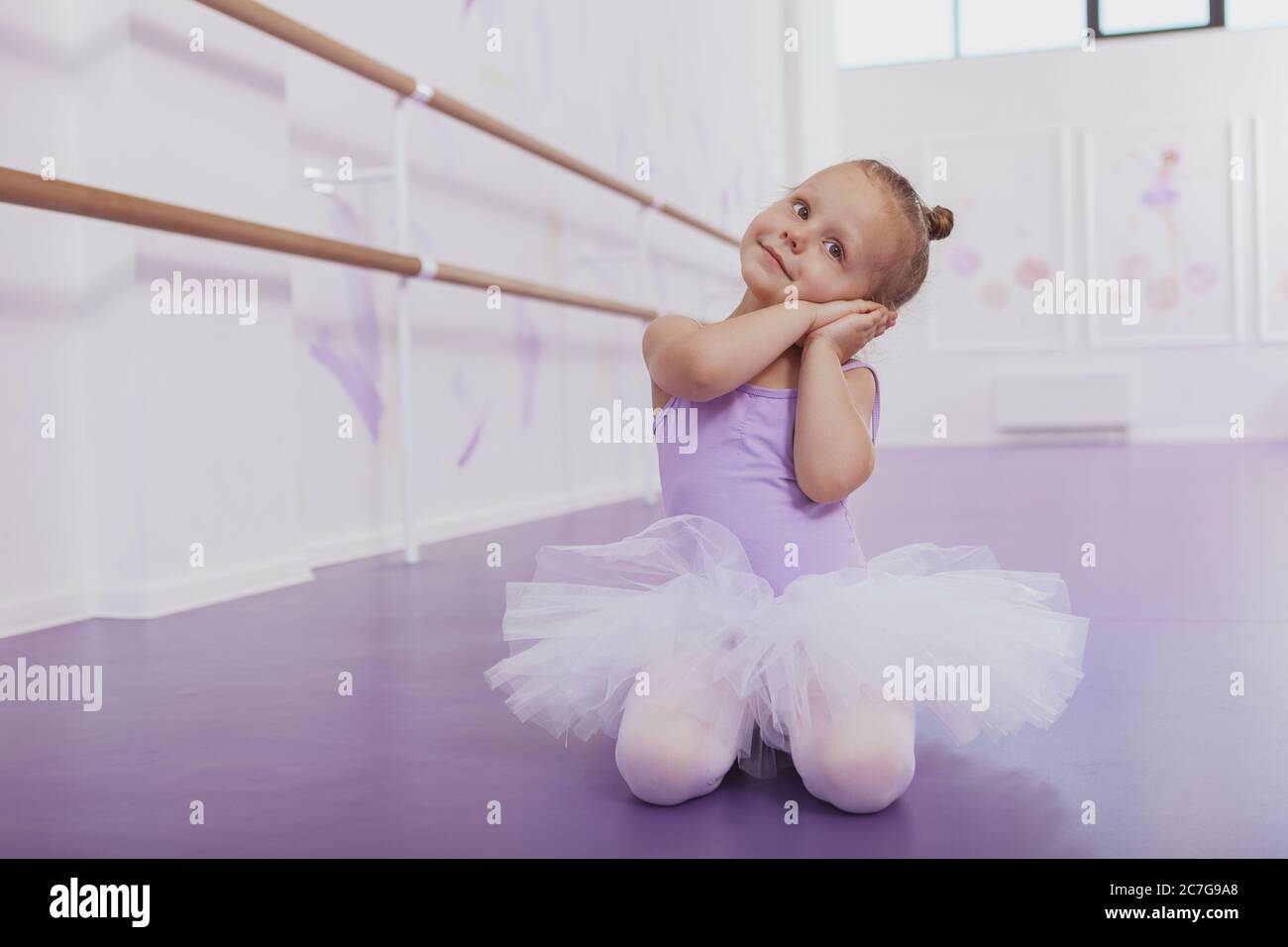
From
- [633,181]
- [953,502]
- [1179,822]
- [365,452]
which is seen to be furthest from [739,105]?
[1179,822]

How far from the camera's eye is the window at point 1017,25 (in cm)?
655

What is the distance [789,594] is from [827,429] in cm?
12

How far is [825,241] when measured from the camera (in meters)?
1.02

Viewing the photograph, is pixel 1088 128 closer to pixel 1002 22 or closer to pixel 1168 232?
pixel 1168 232

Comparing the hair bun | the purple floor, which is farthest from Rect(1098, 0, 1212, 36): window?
the hair bun

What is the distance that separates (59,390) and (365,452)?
75cm

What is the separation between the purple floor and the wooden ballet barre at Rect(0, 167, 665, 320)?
A: 0.46 metres

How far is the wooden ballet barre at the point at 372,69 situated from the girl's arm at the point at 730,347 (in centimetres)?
91

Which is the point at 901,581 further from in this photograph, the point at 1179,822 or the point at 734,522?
the point at 1179,822

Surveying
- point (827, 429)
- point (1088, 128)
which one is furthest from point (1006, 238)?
point (827, 429)

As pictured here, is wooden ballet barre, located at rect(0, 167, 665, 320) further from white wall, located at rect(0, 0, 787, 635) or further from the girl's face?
the girl's face

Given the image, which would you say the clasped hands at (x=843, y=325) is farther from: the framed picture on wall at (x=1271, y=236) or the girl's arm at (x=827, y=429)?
the framed picture on wall at (x=1271, y=236)

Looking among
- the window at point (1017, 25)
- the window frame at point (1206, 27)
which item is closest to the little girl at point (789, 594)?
the window frame at point (1206, 27)

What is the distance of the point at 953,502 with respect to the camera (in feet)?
10.2
